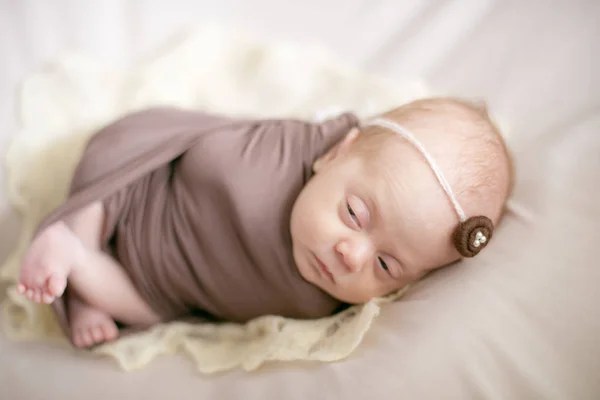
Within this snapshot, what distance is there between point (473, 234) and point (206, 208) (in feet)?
1.47

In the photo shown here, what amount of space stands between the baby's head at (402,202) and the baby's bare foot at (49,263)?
1.17ft

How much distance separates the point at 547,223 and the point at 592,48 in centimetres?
54

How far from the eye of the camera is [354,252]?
732 millimetres

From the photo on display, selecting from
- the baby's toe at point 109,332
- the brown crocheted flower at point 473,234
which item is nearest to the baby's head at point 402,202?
the brown crocheted flower at point 473,234

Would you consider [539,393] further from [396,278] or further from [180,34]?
[180,34]

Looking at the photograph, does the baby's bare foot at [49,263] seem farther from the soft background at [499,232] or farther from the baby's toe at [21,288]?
the soft background at [499,232]

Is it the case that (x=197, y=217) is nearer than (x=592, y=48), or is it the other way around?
(x=197, y=217)

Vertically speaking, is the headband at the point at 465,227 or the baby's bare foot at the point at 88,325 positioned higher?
the headband at the point at 465,227

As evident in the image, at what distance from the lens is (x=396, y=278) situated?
79 centimetres

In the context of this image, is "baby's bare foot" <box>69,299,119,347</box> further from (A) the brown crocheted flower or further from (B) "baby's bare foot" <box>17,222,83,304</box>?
(A) the brown crocheted flower

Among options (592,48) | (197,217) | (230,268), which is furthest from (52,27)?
(592,48)

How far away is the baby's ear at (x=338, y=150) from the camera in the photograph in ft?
2.78

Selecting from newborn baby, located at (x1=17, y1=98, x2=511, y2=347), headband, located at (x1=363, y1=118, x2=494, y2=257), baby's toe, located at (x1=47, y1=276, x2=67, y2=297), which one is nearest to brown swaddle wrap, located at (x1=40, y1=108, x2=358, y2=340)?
newborn baby, located at (x1=17, y1=98, x2=511, y2=347)

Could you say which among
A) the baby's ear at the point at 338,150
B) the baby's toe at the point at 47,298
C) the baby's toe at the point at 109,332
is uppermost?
the baby's ear at the point at 338,150
